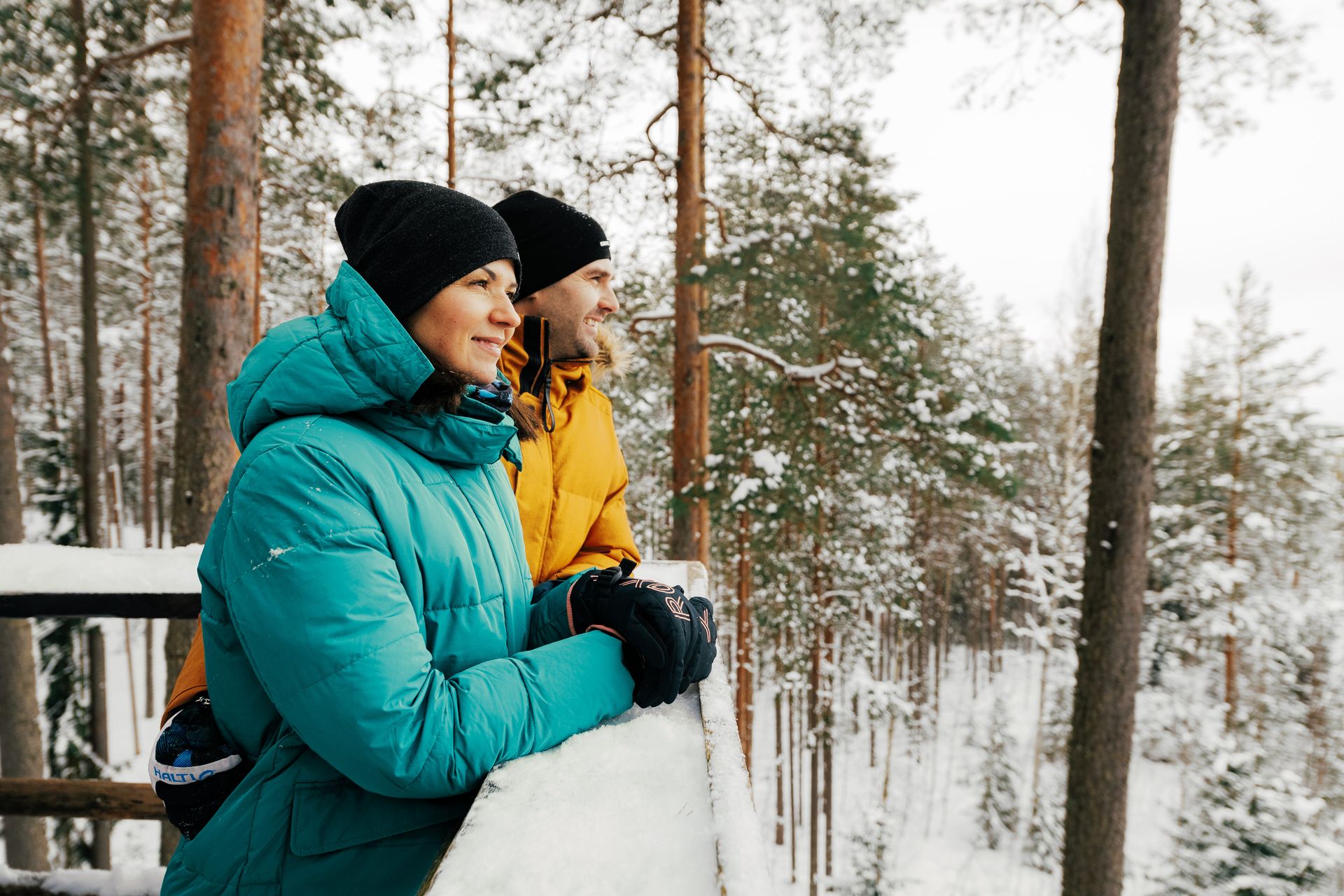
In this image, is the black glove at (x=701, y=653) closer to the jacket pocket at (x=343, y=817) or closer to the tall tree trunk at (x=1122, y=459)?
the jacket pocket at (x=343, y=817)

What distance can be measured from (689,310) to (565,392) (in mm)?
4572

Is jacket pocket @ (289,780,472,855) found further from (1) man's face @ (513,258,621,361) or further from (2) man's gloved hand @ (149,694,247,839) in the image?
(1) man's face @ (513,258,621,361)

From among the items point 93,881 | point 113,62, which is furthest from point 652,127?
point 93,881

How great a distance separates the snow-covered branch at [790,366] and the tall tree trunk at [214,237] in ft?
13.5

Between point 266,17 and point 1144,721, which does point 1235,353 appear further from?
point 266,17

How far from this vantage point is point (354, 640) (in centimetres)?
99

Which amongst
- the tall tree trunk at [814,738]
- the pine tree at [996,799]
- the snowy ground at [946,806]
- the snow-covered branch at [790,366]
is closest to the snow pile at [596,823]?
the snow-covered branch at [790,366]

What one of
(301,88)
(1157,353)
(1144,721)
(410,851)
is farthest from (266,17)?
(1144,721)

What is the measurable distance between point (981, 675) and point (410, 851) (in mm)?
31710

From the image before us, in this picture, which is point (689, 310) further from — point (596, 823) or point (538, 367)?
point (596, 823)

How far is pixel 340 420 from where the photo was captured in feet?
3.93

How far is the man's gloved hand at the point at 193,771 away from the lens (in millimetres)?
1210

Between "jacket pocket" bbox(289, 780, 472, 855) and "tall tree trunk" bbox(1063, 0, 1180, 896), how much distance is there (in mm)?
4957

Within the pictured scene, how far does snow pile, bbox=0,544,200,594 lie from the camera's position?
2.25m
